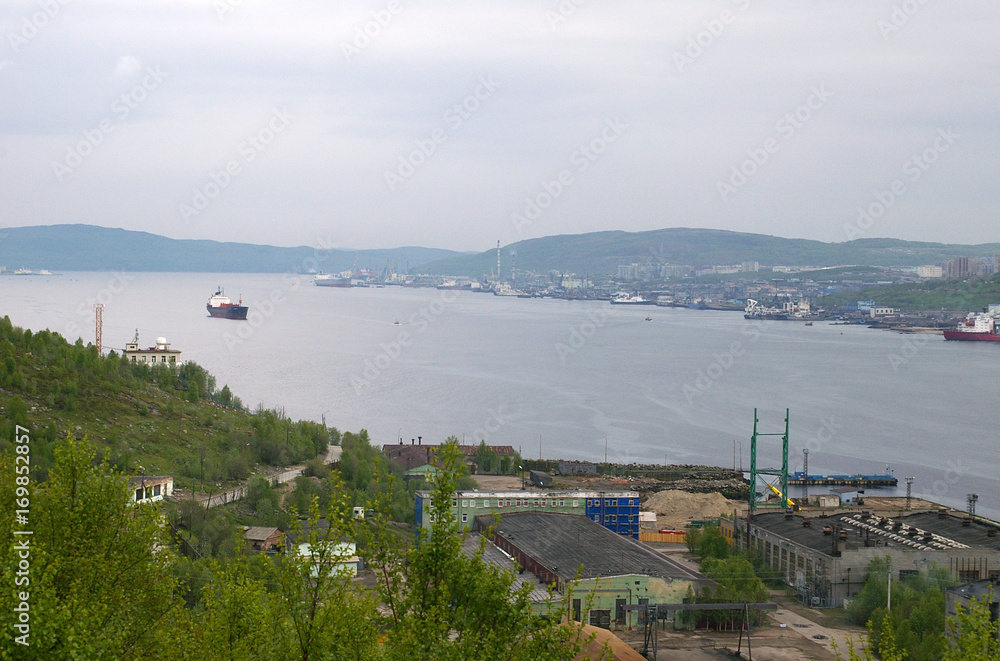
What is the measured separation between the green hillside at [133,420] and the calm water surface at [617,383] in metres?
3.11

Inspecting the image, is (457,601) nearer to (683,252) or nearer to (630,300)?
(630,300)

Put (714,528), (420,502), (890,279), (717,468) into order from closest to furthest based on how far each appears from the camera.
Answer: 1. (420,502)
2. (714,528)
3. (717,468)
4. (890,279)

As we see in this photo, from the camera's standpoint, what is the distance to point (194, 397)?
10711 mm

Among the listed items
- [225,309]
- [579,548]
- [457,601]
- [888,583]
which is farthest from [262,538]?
[225,309]

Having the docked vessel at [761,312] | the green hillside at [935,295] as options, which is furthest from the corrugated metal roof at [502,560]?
the docked vessel at [761,312]

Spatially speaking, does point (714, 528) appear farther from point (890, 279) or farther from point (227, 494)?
point (890, 279)

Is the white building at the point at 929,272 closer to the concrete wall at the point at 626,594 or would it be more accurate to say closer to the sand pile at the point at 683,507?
the sand pile at the point at 683,507

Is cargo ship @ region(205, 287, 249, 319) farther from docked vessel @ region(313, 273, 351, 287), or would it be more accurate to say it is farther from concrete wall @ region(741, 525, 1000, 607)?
docked vessel @ region(313, 273, 351, 287)

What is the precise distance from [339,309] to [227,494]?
32.1 m

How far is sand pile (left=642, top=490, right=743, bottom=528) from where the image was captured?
30.2 ft

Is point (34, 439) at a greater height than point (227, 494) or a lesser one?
greater

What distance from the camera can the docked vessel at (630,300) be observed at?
4850 centimetres

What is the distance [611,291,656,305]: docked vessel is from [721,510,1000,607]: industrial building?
4044 cm

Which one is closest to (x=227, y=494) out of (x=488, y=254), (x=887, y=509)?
(x=887, y=509)
